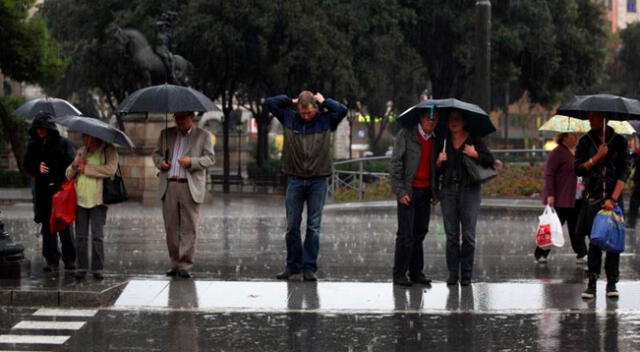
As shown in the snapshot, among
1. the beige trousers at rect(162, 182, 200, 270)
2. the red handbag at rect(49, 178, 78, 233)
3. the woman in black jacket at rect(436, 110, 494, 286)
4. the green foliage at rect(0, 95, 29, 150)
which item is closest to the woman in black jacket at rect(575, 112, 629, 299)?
the woman in black jacket at rect(436, 110, 494, 286)

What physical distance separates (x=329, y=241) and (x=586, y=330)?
7987mm

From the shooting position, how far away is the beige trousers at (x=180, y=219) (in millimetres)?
12086

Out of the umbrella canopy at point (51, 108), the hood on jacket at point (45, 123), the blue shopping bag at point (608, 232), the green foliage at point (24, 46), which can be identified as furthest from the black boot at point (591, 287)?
the green foliage at point (24, 46)

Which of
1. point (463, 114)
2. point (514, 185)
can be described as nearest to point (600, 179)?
point (463, 114)

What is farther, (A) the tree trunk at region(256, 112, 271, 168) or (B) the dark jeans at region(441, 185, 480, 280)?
(A) the tree trunk at region(256, 112, 271, 168)

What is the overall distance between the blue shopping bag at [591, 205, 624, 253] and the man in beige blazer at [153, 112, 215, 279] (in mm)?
3715

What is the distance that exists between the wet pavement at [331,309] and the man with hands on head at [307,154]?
526 millimetres

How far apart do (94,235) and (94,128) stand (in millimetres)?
1072

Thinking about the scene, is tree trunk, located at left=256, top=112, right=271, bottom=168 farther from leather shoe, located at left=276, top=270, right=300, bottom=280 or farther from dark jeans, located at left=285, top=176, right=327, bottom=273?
dark jeans, located at left=285, top=176, right=327, bottom=273

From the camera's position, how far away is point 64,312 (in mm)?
Answer: 10500

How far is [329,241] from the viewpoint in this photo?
1738 centimetres

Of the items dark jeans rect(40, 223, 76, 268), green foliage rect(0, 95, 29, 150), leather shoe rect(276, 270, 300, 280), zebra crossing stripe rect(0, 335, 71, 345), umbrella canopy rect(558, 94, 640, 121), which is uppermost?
green foliage rect(0, 95, 29, 150)

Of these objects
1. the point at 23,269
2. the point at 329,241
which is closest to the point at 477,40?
the point at 329,241

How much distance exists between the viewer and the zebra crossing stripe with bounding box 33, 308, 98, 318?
10344mm
